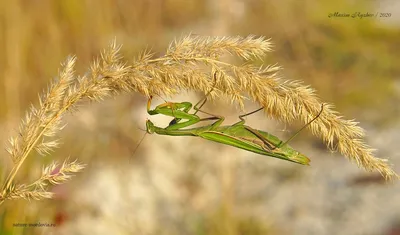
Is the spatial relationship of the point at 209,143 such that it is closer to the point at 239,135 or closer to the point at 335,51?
the point at 335,51

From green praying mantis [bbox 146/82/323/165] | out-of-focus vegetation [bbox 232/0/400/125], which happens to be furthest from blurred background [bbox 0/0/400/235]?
green praying mantis [bbox 146/82/323/165]

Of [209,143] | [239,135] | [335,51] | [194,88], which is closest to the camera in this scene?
[194,88]

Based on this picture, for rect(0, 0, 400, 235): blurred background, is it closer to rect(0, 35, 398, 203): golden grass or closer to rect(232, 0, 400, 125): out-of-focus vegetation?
rect(232, 0, 400, 125): out-of-focus vegetation

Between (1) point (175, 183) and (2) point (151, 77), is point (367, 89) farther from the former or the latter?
(2) point (151, 77)

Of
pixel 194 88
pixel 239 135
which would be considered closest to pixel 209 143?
pixel 239 135

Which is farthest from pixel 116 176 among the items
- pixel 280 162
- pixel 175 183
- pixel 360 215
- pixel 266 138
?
pixel 266 138

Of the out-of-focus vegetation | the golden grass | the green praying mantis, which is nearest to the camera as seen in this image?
the golden grass
